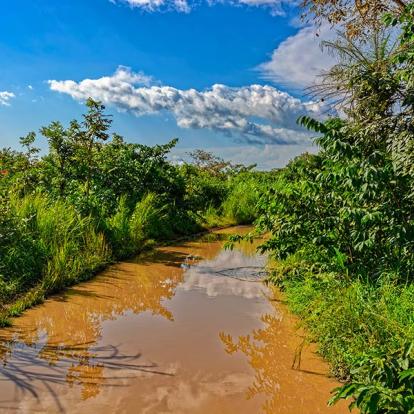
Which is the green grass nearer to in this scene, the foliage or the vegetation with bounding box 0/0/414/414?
the vegetation with bounding box 0/0/414/414

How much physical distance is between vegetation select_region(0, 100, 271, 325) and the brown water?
0.53 m

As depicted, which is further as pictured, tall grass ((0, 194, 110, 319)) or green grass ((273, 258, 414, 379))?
tall grass ((0, 194, 110, 319))

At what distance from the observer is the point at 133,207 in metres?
11.2

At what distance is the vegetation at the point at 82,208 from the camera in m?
6.77

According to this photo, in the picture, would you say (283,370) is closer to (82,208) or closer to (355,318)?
(355,318)

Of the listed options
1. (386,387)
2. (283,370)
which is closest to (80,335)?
(283,370)

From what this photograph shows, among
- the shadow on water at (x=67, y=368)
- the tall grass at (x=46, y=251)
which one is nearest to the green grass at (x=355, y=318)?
the shadow on water at (x=67, y=368)

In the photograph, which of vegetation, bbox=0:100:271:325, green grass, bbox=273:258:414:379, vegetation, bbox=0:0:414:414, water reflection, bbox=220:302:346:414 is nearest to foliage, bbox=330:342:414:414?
vegetation, bbox=0:0:414:414

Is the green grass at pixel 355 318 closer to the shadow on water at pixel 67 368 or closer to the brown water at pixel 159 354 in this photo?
the brown water at pixel 159 354

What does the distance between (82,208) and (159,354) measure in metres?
4.79

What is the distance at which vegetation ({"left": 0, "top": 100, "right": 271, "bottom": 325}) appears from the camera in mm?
6766

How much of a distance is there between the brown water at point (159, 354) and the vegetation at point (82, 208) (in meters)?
0.53

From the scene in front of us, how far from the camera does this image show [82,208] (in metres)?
8.97

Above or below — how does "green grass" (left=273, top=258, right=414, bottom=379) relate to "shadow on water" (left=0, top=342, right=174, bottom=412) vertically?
above
